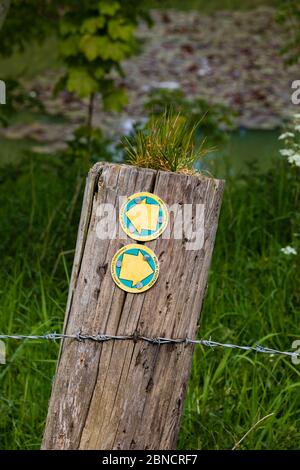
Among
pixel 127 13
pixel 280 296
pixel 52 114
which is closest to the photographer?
pixel 280 296

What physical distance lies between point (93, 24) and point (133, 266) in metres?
3.17

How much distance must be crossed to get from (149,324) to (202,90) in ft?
36.1

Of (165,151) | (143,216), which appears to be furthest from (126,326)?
(165,151)

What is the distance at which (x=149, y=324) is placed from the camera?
2510 mm

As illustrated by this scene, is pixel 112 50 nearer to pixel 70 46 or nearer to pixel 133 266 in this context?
pixel 70 46

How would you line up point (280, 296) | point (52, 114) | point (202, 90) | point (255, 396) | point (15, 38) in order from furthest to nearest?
point (202, 90) → point (52, 114) → point (15, 38) → point (280, 296) → point (255, 396)

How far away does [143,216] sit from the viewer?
2471mm

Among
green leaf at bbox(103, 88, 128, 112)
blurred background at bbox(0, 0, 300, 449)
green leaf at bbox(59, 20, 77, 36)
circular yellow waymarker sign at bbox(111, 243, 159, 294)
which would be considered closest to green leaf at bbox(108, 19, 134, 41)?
blurred background at bbox(0, 0, 300, 449)

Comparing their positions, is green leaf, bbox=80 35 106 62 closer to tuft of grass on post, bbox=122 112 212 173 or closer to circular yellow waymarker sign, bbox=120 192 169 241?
tuft of grass on post, bbox=122 112 212 173

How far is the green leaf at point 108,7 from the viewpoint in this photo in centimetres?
527

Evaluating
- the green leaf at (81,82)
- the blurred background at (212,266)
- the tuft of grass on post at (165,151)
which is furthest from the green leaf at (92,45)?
the tuft of grass on post at (165,151)

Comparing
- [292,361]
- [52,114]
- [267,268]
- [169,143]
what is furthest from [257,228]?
[52,114]

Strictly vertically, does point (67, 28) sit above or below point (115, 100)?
above

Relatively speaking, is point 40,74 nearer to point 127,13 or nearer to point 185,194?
point 127,13
